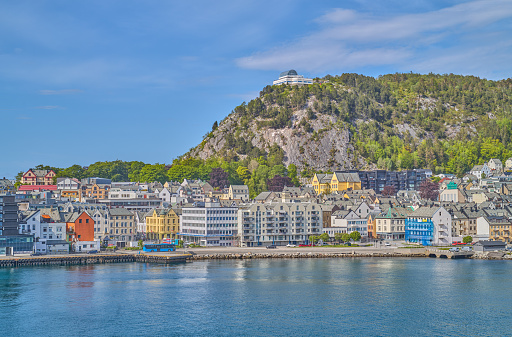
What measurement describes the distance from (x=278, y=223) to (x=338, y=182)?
63.4 meters

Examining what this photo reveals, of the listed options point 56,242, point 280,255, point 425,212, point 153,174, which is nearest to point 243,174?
point 153,174

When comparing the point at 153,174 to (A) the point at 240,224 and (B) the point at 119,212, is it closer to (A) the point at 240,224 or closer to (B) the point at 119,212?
(B) the point at 119,212

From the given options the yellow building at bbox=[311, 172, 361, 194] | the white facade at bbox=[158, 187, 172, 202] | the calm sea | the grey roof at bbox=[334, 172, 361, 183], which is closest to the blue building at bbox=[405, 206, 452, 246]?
the calm sea

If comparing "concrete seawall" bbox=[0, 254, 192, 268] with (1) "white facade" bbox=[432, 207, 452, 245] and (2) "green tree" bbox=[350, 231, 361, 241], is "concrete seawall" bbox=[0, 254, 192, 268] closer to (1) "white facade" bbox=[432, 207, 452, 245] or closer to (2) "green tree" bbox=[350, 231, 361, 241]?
(2) "green tree" bbox=[350, 231, 361, 241]

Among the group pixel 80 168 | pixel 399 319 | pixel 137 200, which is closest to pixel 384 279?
pixel 399 319

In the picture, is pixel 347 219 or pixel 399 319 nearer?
pixel 399 319

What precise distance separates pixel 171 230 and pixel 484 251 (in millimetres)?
56825

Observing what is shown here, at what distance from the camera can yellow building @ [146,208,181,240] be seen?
124062mm

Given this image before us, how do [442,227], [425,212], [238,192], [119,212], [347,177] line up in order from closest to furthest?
[119,212] → [442,227] → [425,212] → [238,192] → [347,177]

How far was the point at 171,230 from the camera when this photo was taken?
124812mm

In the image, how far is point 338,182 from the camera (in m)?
180

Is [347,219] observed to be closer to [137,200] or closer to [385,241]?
[385,241]

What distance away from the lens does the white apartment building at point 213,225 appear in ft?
386

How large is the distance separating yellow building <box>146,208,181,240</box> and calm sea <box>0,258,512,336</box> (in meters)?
30.2
